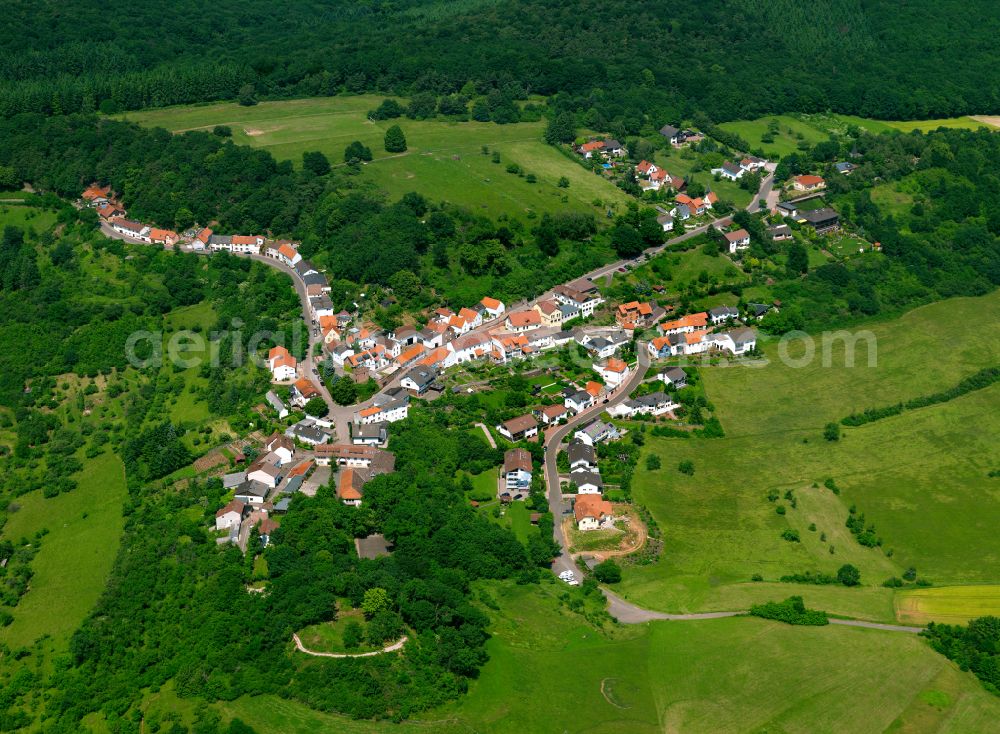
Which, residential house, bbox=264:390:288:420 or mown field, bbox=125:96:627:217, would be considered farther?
mown field, bbox=125:96:627:217

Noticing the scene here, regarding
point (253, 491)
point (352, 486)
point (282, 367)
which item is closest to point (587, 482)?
point (352, 486)

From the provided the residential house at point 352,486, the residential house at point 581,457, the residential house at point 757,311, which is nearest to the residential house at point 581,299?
the residential house at point 757,311

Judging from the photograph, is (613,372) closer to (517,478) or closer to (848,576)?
(517,478)

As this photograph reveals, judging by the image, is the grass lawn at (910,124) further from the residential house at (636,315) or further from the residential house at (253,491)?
the residential house at (253,491)

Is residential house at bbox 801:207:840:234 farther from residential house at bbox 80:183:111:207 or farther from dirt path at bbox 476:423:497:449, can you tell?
residential house at bbox 80:183:111:207

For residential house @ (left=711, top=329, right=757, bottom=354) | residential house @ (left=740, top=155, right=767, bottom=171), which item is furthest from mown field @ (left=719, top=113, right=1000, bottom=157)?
residential house @ (left=711, top=329, right=757, bottom=354)

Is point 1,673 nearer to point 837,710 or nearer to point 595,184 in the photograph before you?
point 837,710

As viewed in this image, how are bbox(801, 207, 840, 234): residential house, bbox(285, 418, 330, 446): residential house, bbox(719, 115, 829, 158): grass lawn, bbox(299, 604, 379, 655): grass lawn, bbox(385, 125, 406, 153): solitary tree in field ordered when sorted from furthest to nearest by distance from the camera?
bbox(719, 115, 829, 158): grass lawn, bbox(385, 125, 406, 153): solitary tree in field, bbox(801, 207, 840, 234): residential house, bbox(285, 418, 330, 446): residential house, bbox(299, 604, 379, 655): grass lawn
